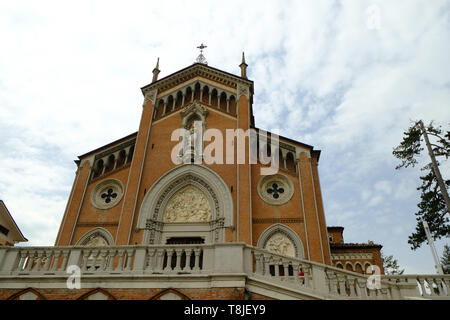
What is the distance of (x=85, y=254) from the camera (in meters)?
8.68

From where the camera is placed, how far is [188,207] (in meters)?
16.9

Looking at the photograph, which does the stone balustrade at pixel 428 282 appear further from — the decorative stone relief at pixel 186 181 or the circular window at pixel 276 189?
the decorative stone relief at pixel 186 181

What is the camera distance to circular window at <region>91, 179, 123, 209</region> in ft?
58.5

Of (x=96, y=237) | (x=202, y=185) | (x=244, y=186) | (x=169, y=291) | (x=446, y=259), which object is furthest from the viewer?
(x=446, y=259)

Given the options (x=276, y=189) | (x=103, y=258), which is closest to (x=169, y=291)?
(x=103, y=258)

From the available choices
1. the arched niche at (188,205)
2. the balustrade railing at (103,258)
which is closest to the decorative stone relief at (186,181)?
the arched niche at (188,205)

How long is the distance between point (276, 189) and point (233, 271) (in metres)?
10.1

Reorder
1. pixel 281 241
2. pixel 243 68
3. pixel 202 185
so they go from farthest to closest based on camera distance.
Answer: pixel 243 68
pixel 202 185
pixel 281 241

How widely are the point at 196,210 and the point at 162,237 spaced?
2.28m

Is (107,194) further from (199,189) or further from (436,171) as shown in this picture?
(436,171)

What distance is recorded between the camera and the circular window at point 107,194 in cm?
1783
